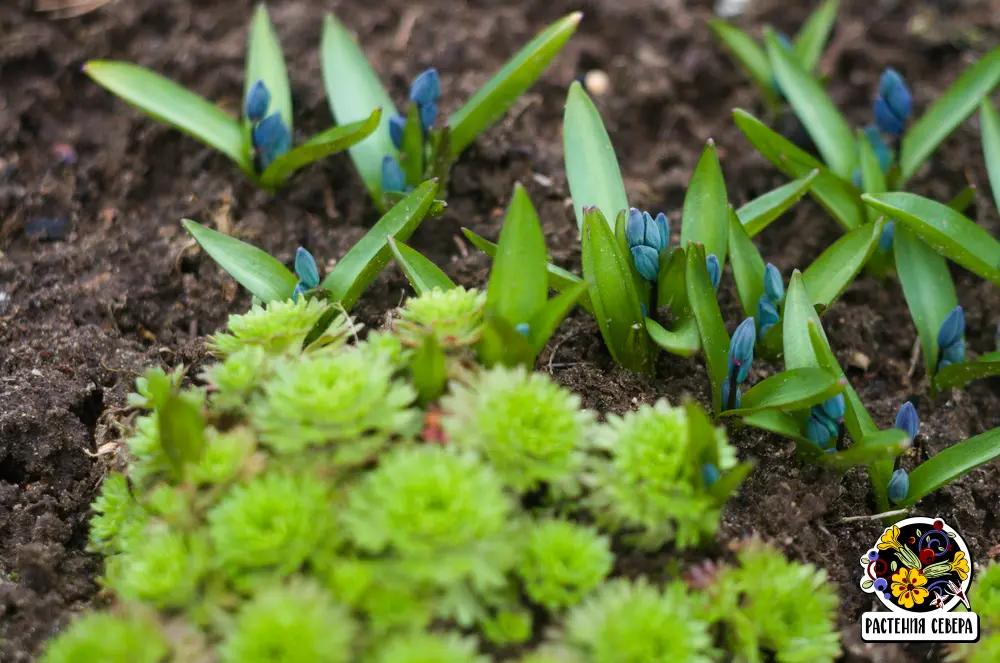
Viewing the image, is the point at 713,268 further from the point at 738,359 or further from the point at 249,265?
the point at 249,265

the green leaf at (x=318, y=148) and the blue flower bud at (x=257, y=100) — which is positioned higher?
the blue flower bud at (x=257, y=100)

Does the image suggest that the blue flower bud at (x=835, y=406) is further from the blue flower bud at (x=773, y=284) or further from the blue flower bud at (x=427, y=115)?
the blue flower bud at (x=427, y=115)

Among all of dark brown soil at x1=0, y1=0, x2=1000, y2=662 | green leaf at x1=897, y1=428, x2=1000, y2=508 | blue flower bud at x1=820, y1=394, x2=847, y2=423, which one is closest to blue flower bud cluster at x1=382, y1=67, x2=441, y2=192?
dark brown soil at x1=0, y1=0, x2=1000, y2=662

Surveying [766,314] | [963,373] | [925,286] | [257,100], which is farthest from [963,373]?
[257,100]

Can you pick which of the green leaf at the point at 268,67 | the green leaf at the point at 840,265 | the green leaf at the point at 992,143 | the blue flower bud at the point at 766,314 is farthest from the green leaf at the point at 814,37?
the green leaf at the point at 268,67

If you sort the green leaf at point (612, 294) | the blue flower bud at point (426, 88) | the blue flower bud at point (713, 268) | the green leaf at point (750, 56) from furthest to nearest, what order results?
1. the green leaf at point (750, 56)
2. the blue flower bud at point (426, 88)
3. the blue flower bud at point (713, 268)
4. the green leaf at point (612, 294)

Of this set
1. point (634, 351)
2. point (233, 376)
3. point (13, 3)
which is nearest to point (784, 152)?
point (634, 351)

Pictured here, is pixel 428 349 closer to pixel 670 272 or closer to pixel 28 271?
pixel 670 272

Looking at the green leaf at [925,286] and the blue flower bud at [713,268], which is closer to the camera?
the blue flower bud at [713,268]
